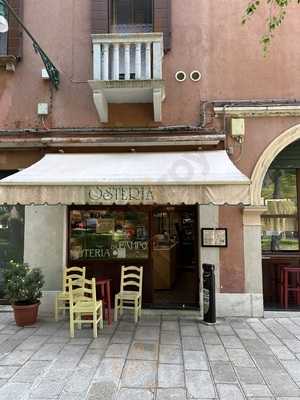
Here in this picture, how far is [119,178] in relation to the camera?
6.39 metres

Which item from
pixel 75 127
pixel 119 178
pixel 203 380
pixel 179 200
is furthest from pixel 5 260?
pixel 203 380

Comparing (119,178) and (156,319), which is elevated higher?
(119,178)

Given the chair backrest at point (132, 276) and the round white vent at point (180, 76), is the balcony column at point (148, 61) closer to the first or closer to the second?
the round white vent at point (180, 76)

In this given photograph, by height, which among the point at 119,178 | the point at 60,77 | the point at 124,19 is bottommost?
the point at 119,178

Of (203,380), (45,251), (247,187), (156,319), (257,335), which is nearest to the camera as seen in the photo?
(203,380)

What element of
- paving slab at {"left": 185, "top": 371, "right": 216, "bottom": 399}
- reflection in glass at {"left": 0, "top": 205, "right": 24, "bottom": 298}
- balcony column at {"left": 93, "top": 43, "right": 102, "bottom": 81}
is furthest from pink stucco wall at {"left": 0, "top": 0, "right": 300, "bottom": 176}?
paving slab at {"left": 185, "top": 371, "right": 216, "bottom": 399}

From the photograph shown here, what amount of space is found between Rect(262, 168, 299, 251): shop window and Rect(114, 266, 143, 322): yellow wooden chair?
3.33m

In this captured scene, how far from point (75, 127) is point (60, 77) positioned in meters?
1.30

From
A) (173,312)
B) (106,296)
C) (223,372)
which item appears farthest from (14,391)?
(173,312)

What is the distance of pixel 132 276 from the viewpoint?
7.86 m

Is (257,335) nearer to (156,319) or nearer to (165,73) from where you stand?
(156,319)

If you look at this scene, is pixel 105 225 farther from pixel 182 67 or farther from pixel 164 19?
pixel 164 19

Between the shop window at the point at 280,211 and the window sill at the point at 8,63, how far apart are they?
22.5 feet

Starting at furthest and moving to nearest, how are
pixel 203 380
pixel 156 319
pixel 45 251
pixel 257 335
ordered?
pixel 45 251, pixel 156 319, pixel 257 335, pixel 203 380
